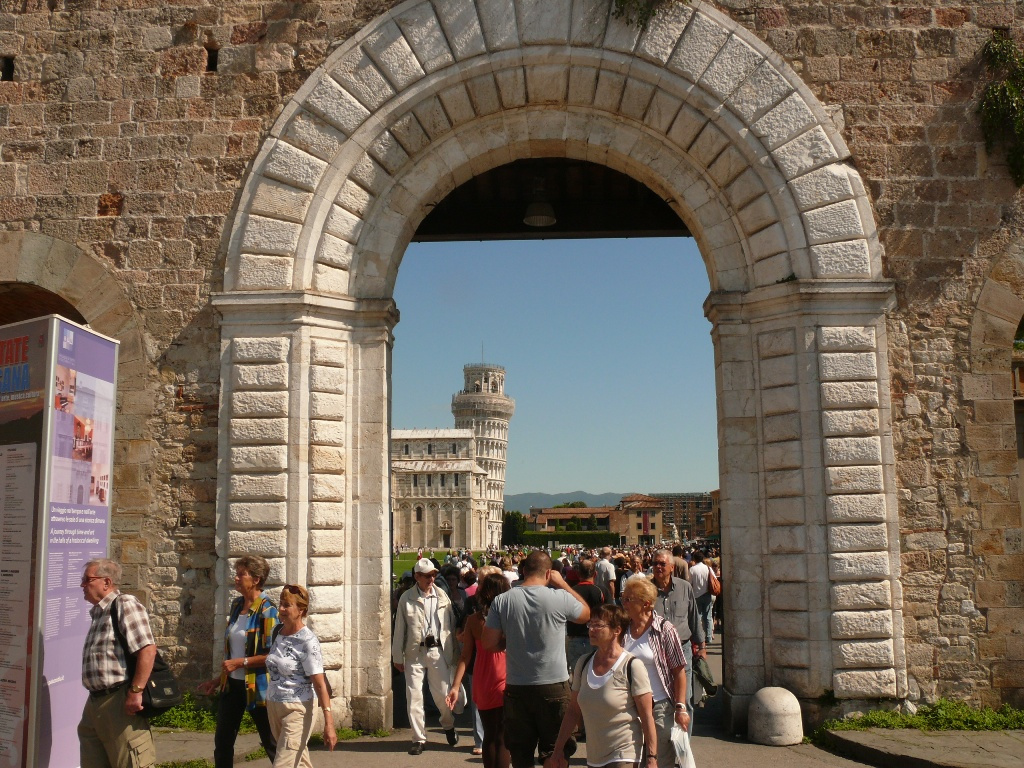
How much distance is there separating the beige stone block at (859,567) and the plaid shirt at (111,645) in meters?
5.09

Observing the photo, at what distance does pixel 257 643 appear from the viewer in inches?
225

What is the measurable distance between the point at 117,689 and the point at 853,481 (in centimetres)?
551

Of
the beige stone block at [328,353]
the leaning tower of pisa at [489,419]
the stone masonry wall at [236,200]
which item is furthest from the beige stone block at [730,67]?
the leaning tower of pisa at [489,419]

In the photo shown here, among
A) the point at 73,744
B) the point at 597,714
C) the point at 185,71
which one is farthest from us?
the point at 185,71

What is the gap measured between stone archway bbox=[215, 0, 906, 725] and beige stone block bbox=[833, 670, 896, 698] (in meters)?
0.02

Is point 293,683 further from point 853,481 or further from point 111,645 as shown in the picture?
point 853,481

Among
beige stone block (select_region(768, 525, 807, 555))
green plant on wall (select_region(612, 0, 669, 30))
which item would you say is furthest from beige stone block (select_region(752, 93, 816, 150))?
beige stone block (select_region(768, 525, 807, 555))

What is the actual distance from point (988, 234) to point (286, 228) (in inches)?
233

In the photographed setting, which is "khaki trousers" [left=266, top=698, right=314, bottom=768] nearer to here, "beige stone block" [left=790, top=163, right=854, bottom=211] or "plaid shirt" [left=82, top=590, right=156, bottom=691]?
"plaid shirt" [left=82, top=590, right=156, bottom=691]

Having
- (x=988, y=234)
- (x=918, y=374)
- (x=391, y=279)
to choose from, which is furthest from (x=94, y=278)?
(x=988, y=234)

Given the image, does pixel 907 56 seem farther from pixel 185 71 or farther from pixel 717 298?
pixel 185 71

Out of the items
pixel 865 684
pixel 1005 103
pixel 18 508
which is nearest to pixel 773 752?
pixel 865 684

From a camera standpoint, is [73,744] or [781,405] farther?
[781,405]

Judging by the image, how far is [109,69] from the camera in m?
8.65
